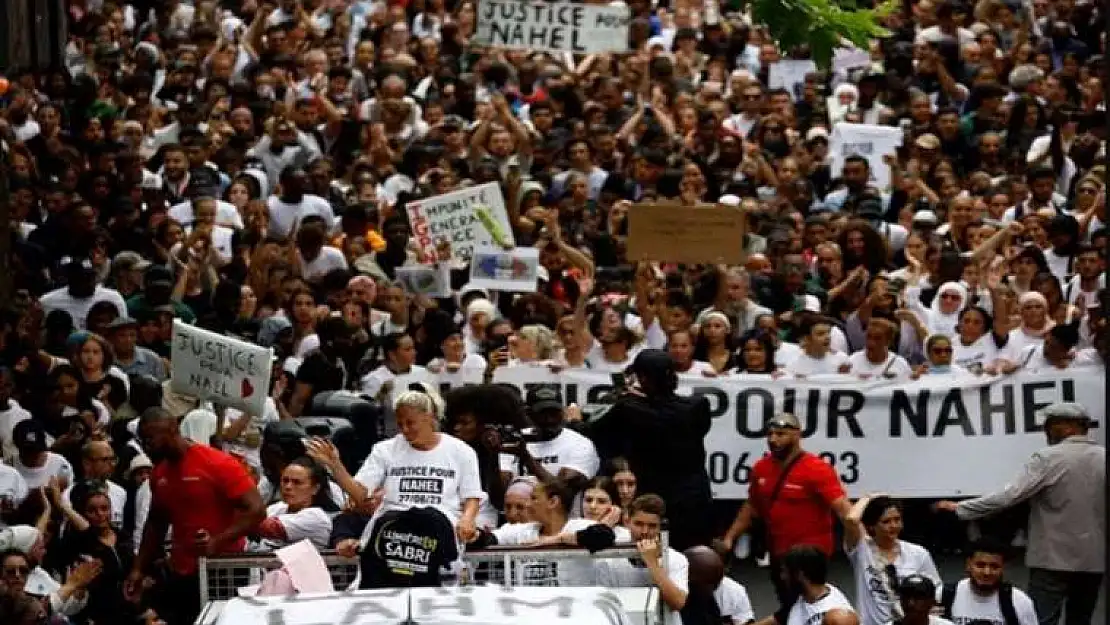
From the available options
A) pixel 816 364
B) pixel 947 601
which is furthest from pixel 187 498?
pixel 816 364

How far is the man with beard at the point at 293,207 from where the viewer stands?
23531mm

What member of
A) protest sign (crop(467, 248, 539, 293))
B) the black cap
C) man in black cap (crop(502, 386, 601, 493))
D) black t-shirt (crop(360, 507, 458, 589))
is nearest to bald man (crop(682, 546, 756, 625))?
the black cap

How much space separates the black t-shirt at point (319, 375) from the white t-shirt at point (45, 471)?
193 centimetres

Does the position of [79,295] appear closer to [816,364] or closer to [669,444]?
[816,364]

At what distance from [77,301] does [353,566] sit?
840cm

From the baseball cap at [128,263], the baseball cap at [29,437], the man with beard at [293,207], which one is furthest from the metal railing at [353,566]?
the man with beard at [293,207]

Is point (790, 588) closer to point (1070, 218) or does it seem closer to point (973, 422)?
point (973, 422)

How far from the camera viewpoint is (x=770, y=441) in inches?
658

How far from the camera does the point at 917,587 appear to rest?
1413 centimetres

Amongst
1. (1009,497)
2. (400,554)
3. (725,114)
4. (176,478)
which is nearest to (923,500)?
A: (1009,497)

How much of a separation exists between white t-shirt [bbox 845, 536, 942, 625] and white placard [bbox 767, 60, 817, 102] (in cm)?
1329

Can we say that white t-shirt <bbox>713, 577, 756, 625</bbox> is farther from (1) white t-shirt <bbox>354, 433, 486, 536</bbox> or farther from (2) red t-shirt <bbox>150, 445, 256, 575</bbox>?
(2) red t-shirt <bbox>150, 445, 256, 575</bbox>

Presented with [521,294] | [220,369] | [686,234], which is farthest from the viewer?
[521,294]

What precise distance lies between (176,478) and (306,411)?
10.7 ft
